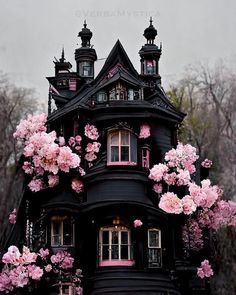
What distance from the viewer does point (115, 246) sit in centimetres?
2983

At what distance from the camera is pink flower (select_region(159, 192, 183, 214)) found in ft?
96.5

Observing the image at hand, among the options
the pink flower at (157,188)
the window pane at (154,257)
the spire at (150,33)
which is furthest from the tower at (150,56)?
the window pane at (154,257)

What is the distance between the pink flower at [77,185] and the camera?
100ft

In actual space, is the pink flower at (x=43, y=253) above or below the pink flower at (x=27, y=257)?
above

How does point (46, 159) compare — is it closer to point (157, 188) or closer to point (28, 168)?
point (28, 168)

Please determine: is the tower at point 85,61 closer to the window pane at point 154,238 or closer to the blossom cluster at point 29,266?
the window pane at point 154,238

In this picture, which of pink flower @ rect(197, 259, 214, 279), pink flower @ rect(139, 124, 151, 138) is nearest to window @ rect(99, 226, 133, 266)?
pink flower @ rect(197, 259, 214, 279)

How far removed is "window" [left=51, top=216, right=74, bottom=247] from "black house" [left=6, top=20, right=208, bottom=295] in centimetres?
4

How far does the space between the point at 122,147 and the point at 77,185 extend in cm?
257

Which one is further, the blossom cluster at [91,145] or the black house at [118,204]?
the blossom cluster at [91,145]

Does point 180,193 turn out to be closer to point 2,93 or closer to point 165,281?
point 165,281

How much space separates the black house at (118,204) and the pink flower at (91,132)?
349 mm

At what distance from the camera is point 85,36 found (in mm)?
36844

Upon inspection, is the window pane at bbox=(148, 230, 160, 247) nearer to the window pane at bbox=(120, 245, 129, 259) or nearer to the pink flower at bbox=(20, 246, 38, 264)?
the window pane at bbox=(120, 245, 129, 259)
